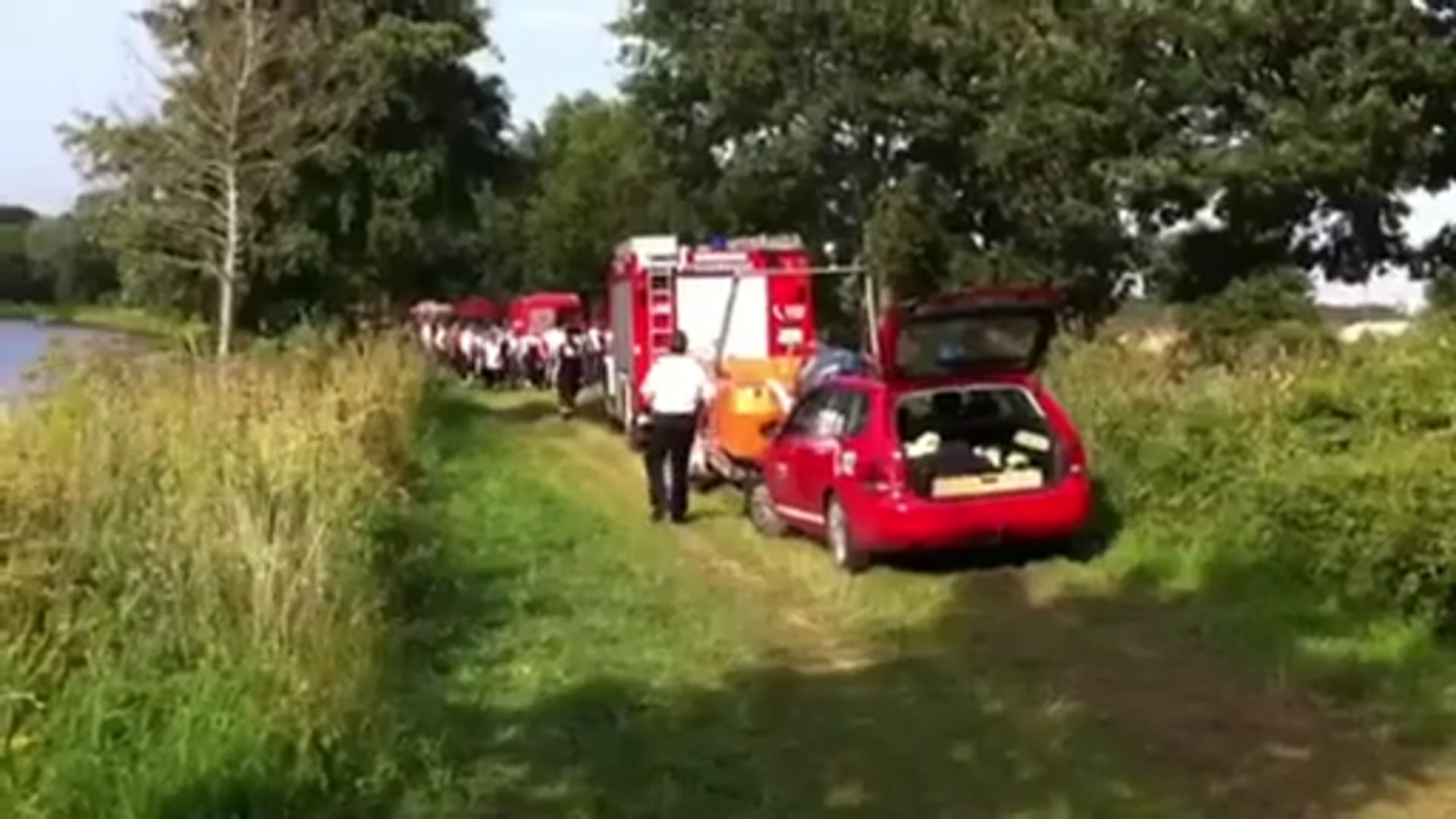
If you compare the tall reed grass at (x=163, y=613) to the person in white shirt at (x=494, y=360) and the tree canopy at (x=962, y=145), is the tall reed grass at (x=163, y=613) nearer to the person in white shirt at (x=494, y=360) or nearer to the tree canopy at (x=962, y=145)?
the tree canopy at (x=962, y=145)

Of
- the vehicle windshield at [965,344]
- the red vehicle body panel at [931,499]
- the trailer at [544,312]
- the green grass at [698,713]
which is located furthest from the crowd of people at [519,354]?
the green grass at [698,713]

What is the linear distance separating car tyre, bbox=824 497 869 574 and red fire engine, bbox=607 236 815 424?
11071 mm

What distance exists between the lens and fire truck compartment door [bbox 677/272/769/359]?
2875 centimetres

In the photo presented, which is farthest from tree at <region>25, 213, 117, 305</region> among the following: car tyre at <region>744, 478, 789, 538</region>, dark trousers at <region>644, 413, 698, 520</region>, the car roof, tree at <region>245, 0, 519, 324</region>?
the car roof

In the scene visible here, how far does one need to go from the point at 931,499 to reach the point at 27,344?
6.60 metres

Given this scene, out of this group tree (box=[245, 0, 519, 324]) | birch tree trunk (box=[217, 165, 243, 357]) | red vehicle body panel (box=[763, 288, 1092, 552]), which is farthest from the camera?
tree (box=[245, 0, 519, 324])

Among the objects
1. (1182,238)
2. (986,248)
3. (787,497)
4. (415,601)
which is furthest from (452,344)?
(415,601)

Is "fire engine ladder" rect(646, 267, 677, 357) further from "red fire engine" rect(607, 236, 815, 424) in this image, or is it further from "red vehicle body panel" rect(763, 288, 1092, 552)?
"red vehicle body panel" rect(763, 288, 1092, 552)

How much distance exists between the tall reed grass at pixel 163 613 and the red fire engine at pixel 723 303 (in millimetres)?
15869

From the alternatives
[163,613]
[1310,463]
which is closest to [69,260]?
[1310,463]

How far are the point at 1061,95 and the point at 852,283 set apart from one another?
878 cm

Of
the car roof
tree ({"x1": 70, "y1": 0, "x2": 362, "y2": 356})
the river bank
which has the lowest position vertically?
the car roof

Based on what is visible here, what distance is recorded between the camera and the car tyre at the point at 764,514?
19188 mm

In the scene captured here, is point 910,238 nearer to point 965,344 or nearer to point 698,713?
point 965,344
